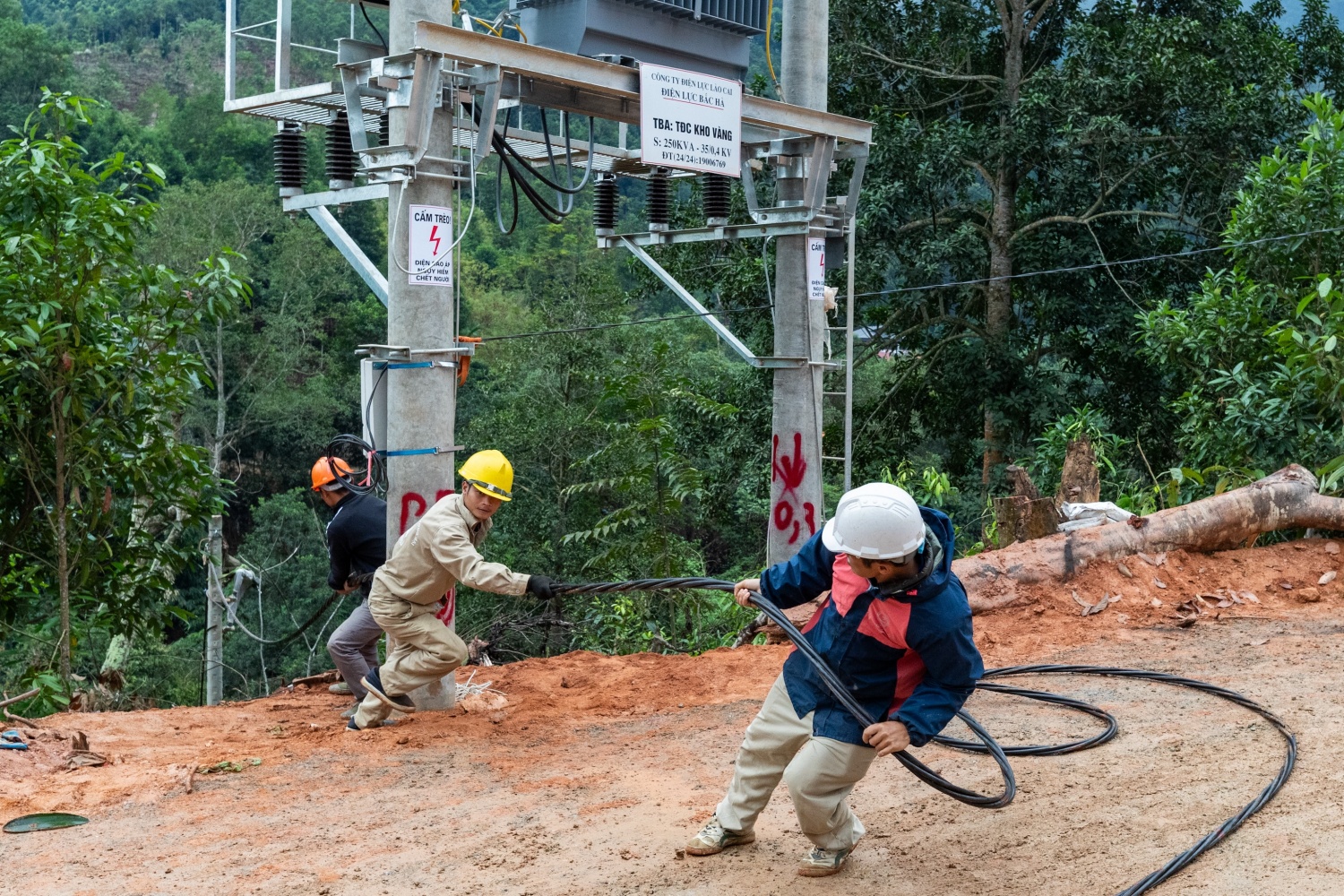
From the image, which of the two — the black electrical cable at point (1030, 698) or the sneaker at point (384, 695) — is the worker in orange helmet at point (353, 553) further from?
the black electrical cable at point (1030, 698)

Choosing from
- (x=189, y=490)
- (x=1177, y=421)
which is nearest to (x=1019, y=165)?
(x=1177, y=421)

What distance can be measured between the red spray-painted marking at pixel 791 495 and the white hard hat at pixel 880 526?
544cm

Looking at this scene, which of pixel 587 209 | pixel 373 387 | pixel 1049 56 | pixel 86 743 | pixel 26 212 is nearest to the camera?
pixel 86 743

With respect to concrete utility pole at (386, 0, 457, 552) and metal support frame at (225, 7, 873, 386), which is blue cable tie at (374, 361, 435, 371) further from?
metal support frame at (225, 7, 873, 386)

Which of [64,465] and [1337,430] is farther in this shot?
[1337,430]

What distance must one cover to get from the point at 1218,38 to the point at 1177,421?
515 centimetres

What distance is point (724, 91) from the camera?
8.30 meters

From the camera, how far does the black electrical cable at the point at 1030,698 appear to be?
4.37m

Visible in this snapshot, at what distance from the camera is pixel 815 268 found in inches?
378

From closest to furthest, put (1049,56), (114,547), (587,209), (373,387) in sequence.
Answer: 1. (373,387)
2. (114,547)
3. (1049,56)
4. (587,209)

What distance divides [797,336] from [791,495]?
119cm

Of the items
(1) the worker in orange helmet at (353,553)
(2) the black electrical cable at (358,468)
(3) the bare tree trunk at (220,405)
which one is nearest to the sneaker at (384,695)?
(1) the worker in orange helmet at (353,553)

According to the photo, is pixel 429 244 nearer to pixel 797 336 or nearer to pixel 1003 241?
pixel 797 336

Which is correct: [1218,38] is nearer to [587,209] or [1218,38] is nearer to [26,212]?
[26,212]
